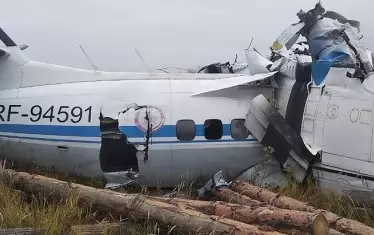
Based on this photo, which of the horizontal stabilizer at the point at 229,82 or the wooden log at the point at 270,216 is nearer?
the wooden log at the point at 270,216

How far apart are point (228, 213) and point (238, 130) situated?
9.63ft

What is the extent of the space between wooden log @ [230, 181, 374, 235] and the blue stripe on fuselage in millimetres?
1391

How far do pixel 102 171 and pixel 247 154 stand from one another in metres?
2.71

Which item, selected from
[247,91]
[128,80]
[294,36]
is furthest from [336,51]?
[128,80]

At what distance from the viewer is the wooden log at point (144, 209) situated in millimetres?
5973

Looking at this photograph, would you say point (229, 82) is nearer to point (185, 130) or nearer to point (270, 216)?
point (185, 130)

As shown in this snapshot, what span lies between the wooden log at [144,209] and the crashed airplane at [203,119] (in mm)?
1512

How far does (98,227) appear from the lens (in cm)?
655

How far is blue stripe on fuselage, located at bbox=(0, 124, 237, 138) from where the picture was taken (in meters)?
9.16

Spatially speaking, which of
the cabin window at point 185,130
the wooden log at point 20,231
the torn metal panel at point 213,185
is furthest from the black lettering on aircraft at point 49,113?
the wooden log at point 20,231

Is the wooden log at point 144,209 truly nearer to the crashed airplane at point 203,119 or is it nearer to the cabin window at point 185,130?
the crashed airplane at point 203,119

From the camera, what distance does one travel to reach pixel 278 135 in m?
9.05

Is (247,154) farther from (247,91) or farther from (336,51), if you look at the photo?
(336,51)

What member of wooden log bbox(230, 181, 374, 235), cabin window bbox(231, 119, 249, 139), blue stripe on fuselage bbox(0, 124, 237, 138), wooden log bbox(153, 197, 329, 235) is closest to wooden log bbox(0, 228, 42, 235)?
wooden log bbox(153, 197, 329, 235)
